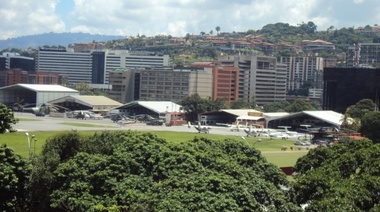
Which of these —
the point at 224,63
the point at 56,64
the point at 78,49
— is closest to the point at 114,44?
the point at 78,49


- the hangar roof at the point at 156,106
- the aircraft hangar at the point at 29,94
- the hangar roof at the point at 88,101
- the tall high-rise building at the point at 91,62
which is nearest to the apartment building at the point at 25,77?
the tall high-rise building at the point at 91,62

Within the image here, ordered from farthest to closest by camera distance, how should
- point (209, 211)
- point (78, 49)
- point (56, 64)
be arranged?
point (78, 49)
point (56, 64)
point (209, 211)

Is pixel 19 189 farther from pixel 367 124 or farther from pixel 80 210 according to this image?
pixel 367 124

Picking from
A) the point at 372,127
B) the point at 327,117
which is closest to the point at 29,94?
the point at 327,117

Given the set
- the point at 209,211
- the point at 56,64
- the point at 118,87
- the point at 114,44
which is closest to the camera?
the point at 209,211

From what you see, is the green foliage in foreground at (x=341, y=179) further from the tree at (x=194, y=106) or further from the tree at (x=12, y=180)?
the tree at (x=194, y=106)

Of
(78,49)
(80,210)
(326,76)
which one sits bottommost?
(80,210)
